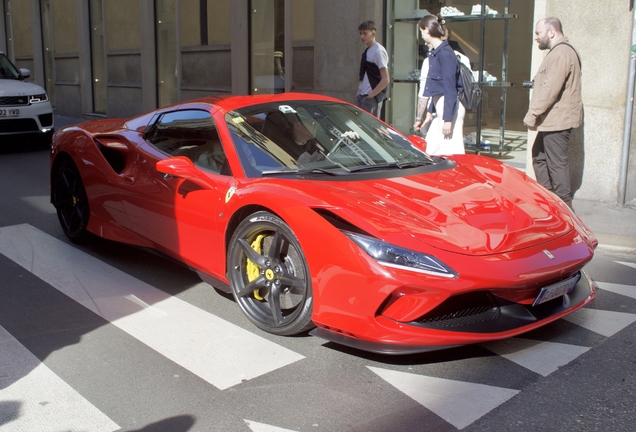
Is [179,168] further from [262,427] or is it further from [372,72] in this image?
[372,72]

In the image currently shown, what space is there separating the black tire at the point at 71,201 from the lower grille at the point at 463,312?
3.49 m

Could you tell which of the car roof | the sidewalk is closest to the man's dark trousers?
the sidewalk

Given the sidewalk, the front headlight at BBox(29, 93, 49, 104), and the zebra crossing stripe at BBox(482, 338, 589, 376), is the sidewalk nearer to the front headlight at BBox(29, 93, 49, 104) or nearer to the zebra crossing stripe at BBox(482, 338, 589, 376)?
the zebra crossing stripe at BBox(482, 338, 589, 376)

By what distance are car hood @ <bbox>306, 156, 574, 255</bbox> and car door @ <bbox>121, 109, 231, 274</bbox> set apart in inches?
33.5

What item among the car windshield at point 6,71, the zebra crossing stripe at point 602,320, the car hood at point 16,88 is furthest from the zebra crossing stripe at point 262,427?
the car windshield at point 6,71

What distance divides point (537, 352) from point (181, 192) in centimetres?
242

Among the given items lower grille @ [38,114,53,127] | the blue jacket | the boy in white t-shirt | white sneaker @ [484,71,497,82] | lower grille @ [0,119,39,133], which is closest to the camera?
the blue jacket

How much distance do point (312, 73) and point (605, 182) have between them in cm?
609

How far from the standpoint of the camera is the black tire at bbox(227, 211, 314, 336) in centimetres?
384

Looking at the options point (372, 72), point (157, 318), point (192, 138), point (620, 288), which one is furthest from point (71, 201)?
point (372, 72)

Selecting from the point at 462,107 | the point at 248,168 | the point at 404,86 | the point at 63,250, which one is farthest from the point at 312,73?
the point at 248,168

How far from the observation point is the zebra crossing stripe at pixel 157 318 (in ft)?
12.3

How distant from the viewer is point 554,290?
3676 millimetres

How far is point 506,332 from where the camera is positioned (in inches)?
135
